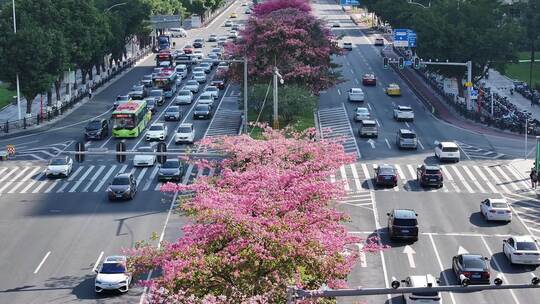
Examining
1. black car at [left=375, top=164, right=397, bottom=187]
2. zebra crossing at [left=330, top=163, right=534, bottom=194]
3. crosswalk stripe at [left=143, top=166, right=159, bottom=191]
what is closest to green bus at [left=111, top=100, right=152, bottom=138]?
crosswalk stripe at [left=143, top=166, right=159, bottom=191]

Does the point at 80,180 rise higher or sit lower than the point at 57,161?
lower

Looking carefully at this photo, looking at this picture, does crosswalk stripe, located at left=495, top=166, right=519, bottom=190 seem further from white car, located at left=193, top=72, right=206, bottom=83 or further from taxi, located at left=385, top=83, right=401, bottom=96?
white car, located at left=193, top=72, right=206, bottom=83

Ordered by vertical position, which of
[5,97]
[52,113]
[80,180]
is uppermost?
[52,113]

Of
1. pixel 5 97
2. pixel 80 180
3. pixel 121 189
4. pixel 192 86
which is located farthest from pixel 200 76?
pixel 121 189

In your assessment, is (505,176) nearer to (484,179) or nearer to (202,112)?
(484,179)

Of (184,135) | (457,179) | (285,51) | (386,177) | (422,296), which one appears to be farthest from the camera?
(285,51)

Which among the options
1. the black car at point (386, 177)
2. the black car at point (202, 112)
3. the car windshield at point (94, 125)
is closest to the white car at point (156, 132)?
the car windshield at point (94, 125)

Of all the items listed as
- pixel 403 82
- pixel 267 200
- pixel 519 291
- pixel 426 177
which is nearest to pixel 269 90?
pixel 426 177

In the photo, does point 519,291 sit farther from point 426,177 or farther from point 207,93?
point 207,93
